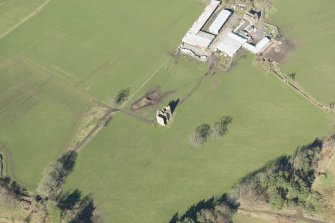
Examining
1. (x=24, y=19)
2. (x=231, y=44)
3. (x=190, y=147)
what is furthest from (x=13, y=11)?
(x=190, y=147)

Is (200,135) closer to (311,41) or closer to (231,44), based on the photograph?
(231,44)

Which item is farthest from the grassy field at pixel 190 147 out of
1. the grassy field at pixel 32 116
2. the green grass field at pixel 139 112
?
the grassy field at pixel 32 116

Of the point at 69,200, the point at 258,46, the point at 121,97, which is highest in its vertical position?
the point at 258,46

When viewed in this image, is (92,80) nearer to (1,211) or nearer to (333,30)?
(1,211)

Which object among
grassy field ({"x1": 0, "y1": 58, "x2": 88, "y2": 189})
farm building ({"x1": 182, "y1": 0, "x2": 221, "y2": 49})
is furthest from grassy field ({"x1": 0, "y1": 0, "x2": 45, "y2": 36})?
farm building ({"x1": 182, "y1": 0, "x2": 221, "y2": 49})

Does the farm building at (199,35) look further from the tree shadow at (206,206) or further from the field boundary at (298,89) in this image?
the tree shadow at (206,206)

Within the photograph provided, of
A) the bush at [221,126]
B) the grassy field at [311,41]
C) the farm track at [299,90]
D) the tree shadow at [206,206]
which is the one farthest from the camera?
the grassy field at [311,41]
